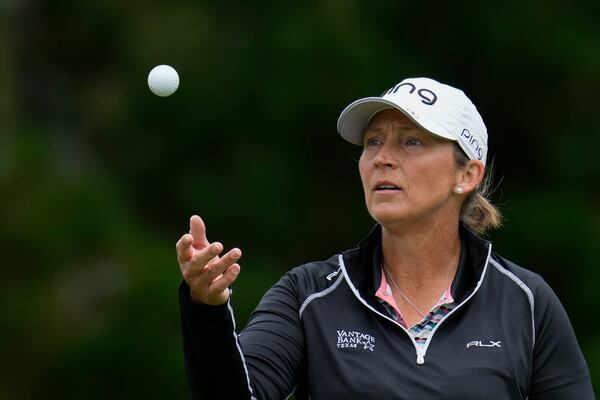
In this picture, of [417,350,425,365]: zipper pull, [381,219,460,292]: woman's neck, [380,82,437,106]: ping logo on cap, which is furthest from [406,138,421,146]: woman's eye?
[417,350,425,365]: zipper pull

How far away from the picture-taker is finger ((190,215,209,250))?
12.4ft

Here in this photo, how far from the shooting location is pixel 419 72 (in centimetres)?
1141

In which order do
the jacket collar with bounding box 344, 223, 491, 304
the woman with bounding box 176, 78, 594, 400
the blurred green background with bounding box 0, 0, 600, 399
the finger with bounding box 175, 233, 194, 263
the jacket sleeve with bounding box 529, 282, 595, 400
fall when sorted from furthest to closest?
the blurred green background with bounding box 0, 0, 600, 399 → the jacket collar with bounding box 344, 223, 491, 304 → the jacket sleeve with bounding box 529, 282, 595, 400 → the woman with bounding box 176, 78, 594, 400 → the finger with bounding box 175, 233, 194, 263

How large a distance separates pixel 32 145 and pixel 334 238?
225 cm

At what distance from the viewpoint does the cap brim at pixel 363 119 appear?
169 inches

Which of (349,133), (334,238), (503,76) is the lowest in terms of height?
(334,238)

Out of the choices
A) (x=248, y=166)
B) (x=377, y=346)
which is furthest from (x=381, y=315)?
(x=248, y=166)

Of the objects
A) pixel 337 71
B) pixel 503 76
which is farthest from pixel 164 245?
pixel 503 76

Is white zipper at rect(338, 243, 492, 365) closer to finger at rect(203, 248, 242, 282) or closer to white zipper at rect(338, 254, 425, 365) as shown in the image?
white zipper at rect(338, 254, 425, 365)

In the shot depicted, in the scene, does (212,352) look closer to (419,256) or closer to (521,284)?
(419,256)

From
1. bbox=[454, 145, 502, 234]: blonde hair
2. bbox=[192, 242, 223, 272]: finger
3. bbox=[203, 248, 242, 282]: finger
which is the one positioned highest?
bbox=[192, 242, 223, 272]: finger

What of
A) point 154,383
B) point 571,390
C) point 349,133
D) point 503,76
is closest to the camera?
point 571,390

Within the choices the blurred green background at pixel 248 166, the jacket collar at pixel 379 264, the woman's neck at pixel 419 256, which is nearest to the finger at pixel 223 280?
the jacket collar at pixel 379 264

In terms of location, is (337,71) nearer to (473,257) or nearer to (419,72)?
(419,72)
